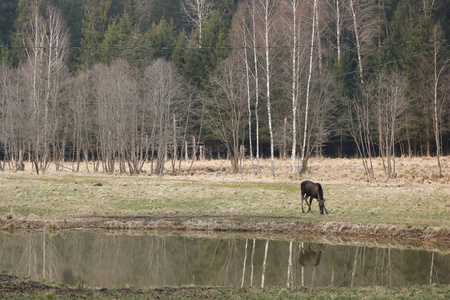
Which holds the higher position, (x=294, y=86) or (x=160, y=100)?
(x=294, y=86)

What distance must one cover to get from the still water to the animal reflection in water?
28 millimetres

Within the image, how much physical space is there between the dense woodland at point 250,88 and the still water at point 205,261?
64.5ft

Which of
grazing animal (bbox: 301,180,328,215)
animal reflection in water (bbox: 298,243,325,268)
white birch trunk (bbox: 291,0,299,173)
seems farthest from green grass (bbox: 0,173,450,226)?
white birch trunk (bbox: 291,0,299,173)

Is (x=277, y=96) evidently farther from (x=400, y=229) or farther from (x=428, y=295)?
(x=428, y=295)

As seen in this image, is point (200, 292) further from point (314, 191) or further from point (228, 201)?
point (228, 201)

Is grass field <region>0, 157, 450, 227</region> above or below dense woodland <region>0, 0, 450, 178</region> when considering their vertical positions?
below

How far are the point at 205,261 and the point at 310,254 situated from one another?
3258 mm

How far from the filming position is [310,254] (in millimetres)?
17250

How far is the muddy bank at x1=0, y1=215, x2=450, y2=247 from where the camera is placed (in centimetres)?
1995

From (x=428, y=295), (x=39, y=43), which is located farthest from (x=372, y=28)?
(x=428, y=295)

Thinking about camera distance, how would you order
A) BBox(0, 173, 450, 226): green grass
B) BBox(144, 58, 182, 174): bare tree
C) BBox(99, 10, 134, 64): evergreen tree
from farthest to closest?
BBox(99, 10, 134, 64): evergreen tree, BBox(144, 58, 182, 174): bare tree, BBox(0, 173, 450, 226): green grass

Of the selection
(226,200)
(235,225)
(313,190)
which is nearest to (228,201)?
(226,200)

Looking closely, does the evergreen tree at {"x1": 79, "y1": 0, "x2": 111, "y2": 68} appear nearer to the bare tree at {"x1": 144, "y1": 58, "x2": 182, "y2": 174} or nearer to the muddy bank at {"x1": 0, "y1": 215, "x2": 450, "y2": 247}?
the bare tree at {"x1": 144, "y1": 58, "x2": 182, "y2": 174}

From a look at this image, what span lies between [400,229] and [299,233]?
3549mm
